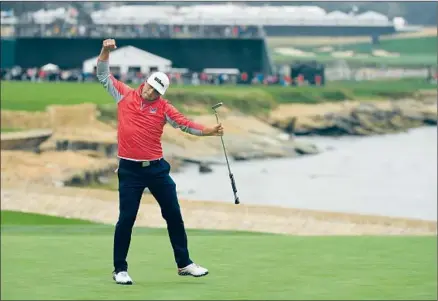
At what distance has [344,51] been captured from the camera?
96.0 feet

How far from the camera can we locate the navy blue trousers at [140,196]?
5.19m

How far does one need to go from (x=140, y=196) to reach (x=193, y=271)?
19.9 inches

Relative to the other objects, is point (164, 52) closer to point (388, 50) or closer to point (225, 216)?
point (388, 50)

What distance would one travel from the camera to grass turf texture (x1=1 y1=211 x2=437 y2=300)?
18.5 ft

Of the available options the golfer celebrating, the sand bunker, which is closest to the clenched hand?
the golfer celebrating

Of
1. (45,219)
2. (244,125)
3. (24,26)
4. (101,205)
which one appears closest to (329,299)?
(45,219)

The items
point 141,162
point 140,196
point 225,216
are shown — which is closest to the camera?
point 141,162

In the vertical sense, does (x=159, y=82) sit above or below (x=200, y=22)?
above

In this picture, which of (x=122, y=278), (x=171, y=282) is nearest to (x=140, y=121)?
(x=122, y=278)

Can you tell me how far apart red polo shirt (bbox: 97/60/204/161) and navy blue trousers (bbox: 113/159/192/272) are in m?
0.07

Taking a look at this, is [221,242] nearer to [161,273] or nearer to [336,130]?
[161,273]

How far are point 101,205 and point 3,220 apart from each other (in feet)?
6.38

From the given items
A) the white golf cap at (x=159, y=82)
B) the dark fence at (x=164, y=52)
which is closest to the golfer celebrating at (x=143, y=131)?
the white golf cap at (x=159, y=82)

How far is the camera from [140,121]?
5.01m
